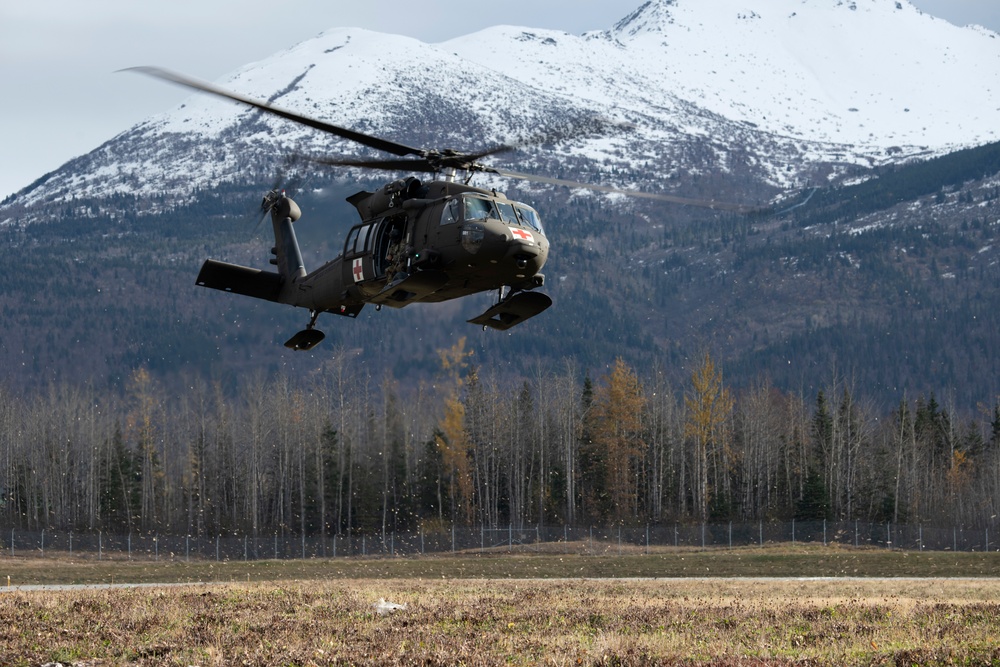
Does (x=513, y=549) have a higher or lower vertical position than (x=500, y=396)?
lower

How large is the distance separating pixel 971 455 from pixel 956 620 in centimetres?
9480

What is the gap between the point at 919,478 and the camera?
110000 mm

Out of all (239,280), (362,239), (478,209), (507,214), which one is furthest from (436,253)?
(239,280)

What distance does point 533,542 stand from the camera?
76.3 m

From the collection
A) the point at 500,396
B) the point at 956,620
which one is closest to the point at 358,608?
the point at 956,620

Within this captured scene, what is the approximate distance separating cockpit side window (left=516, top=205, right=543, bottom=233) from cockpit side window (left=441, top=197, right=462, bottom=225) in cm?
135

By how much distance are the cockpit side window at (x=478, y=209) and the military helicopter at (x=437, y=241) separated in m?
0.02

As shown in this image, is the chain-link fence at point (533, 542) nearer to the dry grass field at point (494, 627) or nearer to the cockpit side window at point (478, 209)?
the dry grass field at point (494, 627)

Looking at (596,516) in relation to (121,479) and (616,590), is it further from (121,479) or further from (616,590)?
(616,590)

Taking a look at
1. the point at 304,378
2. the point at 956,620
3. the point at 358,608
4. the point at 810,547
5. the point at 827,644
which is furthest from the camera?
the point at 304,378

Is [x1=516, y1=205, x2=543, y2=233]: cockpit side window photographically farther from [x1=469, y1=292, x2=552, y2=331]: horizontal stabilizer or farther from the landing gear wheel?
the landing gear wheel

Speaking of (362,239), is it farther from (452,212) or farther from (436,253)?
(452,212)

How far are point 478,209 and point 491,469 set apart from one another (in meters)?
75.4

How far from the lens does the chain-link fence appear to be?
7200 cm
